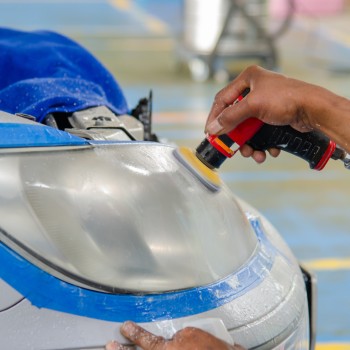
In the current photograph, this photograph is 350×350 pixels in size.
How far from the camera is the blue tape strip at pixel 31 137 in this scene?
1.54 m

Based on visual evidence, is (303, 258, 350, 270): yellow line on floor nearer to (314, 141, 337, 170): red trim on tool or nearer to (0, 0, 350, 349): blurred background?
(0, 0, 350, 349): blurred background

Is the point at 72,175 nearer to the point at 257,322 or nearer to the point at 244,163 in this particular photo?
the point at 257,322

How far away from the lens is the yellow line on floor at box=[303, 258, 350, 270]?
363 cm

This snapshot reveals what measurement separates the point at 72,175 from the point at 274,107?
0.48 meters

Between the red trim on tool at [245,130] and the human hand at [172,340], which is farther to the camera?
the red trim on tool at [245,130]

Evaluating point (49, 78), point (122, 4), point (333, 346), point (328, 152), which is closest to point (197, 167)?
point (328, 152)

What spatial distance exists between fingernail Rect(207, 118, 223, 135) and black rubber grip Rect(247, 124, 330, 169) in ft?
0.41

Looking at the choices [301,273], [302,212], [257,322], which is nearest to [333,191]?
[302,212]

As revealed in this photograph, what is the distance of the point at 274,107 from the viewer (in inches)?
66.9

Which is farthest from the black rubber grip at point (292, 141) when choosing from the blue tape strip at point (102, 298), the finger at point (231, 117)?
the blue tape strip at point (102, 298)

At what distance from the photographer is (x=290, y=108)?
1.70 m

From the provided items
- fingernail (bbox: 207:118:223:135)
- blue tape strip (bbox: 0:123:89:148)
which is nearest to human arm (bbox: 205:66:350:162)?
fingernail (bbox: 207:118:223:135)

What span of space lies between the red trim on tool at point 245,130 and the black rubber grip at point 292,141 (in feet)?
0.08

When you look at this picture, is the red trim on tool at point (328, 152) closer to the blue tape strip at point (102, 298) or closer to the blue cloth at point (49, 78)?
the blue tape strip at point (102, 298)
